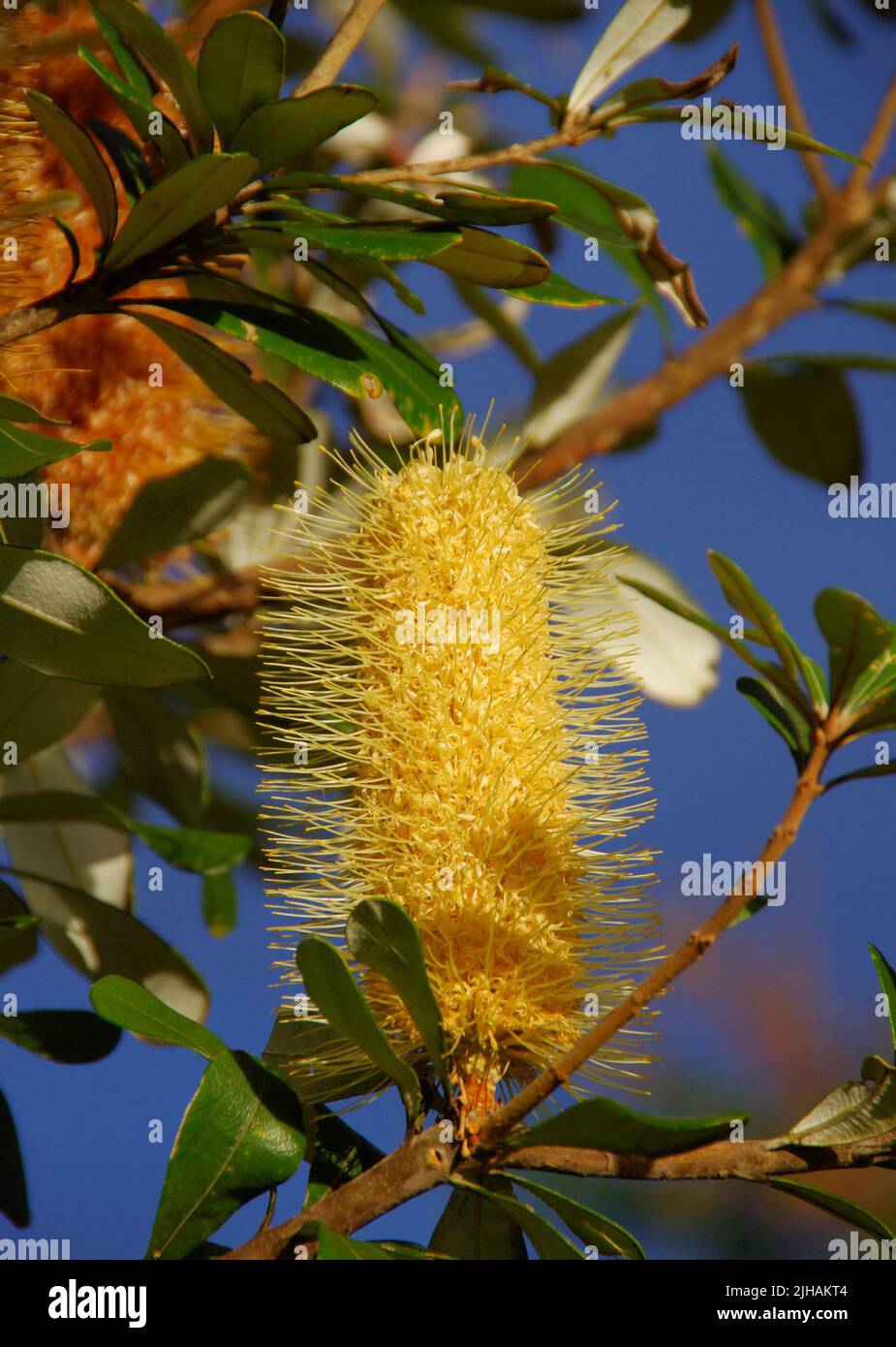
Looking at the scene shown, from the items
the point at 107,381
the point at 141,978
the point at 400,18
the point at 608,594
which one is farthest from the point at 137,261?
the point at 400,18

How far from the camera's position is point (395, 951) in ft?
1.93

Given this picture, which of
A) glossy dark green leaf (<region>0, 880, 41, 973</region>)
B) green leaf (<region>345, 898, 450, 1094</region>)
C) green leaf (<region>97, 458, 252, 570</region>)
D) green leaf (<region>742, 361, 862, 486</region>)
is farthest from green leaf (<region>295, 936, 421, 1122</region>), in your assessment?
green leaf (<region>742, 361, 862, 486</region>)

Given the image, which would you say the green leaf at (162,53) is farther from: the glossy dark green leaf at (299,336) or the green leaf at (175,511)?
the green leaf at (175,511)

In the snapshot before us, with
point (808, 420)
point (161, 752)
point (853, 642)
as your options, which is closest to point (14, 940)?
point (161, 752)

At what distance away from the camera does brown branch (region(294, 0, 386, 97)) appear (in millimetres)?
737

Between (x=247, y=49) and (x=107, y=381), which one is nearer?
(x=247, y=49)

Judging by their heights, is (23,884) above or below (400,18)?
below

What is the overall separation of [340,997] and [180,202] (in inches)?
16.3

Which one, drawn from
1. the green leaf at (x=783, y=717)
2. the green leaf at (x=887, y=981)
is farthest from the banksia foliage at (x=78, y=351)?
the green leaf at (x=887, y=981)

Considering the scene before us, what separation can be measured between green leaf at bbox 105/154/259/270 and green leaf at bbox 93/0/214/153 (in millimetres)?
53

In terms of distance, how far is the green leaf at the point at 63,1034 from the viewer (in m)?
0.77
